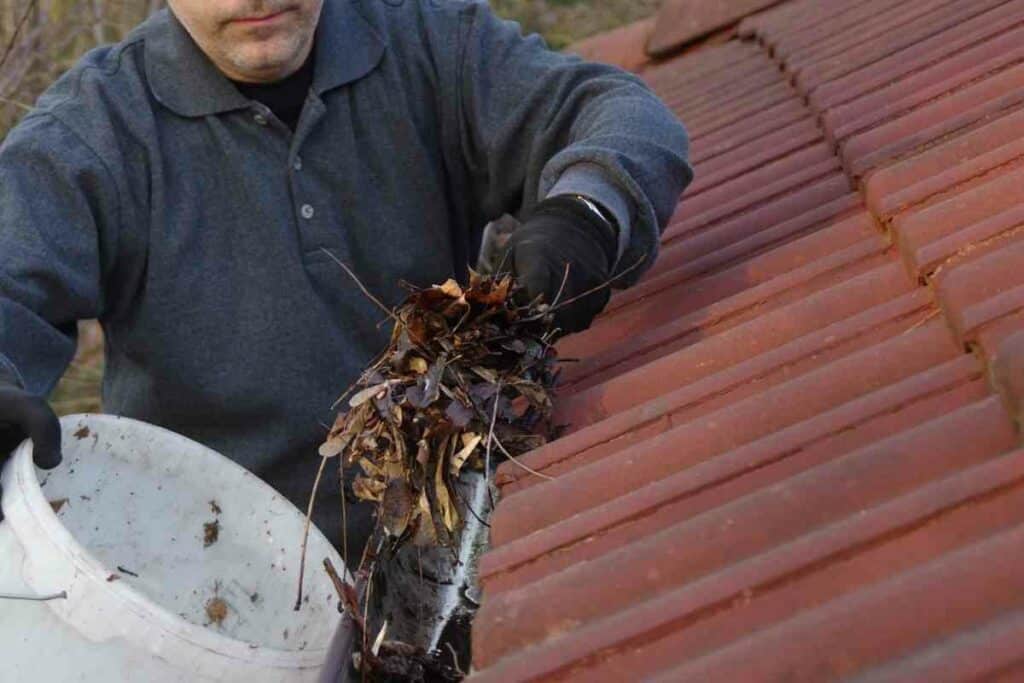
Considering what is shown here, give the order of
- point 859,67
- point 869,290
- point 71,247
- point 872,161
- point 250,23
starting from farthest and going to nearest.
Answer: point 859,67 → point 250,23 → point 71,247 → point 872,161 → point 869,290

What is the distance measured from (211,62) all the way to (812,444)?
1.70 meters

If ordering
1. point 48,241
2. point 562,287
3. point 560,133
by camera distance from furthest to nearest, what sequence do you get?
point 560,133 → point 48,241 → point 562,287

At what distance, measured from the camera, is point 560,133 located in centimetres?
280

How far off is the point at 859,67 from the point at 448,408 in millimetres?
1657

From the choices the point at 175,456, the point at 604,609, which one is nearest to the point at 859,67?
the point at 175,456

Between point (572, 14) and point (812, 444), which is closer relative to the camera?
point (812, 444)

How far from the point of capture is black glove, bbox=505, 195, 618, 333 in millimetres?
2223

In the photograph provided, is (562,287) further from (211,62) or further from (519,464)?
(211,62)

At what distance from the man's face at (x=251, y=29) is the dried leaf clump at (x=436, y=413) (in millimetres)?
950

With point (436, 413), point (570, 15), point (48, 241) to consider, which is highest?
point (436, 413)

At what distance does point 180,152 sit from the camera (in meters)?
2.86

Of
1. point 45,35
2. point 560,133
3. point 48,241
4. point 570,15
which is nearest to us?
point 48,241

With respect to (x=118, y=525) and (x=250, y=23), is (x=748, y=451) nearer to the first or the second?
(x=118, y=525)

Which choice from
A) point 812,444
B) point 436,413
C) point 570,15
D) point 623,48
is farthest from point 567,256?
point 570,15
